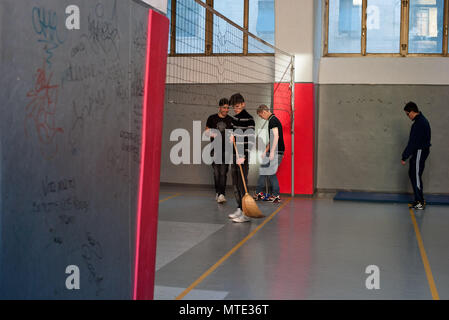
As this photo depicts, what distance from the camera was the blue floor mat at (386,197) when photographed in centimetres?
851

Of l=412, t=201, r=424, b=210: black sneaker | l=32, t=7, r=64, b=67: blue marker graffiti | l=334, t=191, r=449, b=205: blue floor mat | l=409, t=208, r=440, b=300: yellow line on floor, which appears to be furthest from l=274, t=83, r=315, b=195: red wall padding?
l=32, t=7, r=64, b=67: blue marker graffiti

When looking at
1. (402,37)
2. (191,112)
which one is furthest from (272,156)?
(402,37)

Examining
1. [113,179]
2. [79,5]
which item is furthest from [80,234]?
[79,5]

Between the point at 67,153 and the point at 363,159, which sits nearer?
the point at 67,153

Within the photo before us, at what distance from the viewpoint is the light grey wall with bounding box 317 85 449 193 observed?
9.28 metres

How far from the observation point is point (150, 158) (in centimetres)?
287

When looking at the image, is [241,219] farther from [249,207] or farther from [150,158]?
[150,158]

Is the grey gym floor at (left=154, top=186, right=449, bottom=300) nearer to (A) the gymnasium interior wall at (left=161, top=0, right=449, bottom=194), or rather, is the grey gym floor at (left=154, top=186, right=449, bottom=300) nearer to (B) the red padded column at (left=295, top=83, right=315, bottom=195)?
(B) the red padded column at (left=295, top=83, right=315, bottom=195)

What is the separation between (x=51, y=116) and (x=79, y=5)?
0.50m

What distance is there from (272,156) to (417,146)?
217 cm

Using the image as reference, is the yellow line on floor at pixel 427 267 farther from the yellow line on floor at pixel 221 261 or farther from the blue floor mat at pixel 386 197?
the blue floor mat at pixel 386 197

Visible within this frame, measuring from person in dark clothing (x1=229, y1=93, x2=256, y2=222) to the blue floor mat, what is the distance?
2.82m
